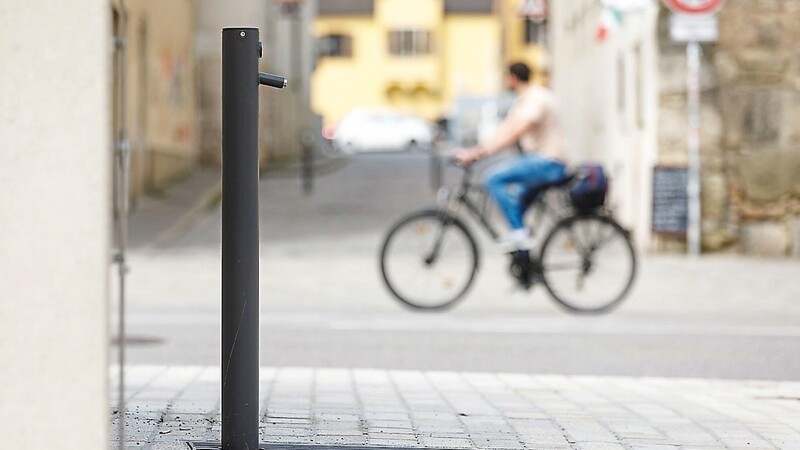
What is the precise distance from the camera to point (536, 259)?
1128 cm

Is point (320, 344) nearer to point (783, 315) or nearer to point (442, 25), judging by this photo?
point (783, 315)

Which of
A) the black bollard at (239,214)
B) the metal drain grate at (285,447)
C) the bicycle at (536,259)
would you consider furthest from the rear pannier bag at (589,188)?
the black bollard at (239,214)

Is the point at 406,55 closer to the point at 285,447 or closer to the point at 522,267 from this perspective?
the point at 522,267

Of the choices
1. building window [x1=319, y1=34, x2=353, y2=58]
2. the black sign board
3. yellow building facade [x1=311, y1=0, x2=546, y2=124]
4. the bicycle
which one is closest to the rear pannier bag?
the bicycle

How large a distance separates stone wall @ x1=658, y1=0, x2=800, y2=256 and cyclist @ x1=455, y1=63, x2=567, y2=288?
5.59 meters

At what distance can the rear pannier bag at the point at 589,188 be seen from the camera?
36.3 feet

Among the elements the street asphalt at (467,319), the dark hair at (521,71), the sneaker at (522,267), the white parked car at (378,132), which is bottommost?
the street asphalt at (467,319)

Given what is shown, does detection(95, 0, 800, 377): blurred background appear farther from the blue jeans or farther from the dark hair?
the dark hair

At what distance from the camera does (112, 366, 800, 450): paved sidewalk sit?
4.99 meters

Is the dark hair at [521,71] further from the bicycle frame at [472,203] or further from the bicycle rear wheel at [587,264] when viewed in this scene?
the bicycle rear wheel at [587,264]

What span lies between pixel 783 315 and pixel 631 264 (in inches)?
43.0

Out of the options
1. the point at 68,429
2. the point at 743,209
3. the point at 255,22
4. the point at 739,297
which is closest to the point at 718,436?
the point at 68,429

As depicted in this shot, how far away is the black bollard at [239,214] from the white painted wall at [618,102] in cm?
1286

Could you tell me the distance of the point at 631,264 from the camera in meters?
11.2
